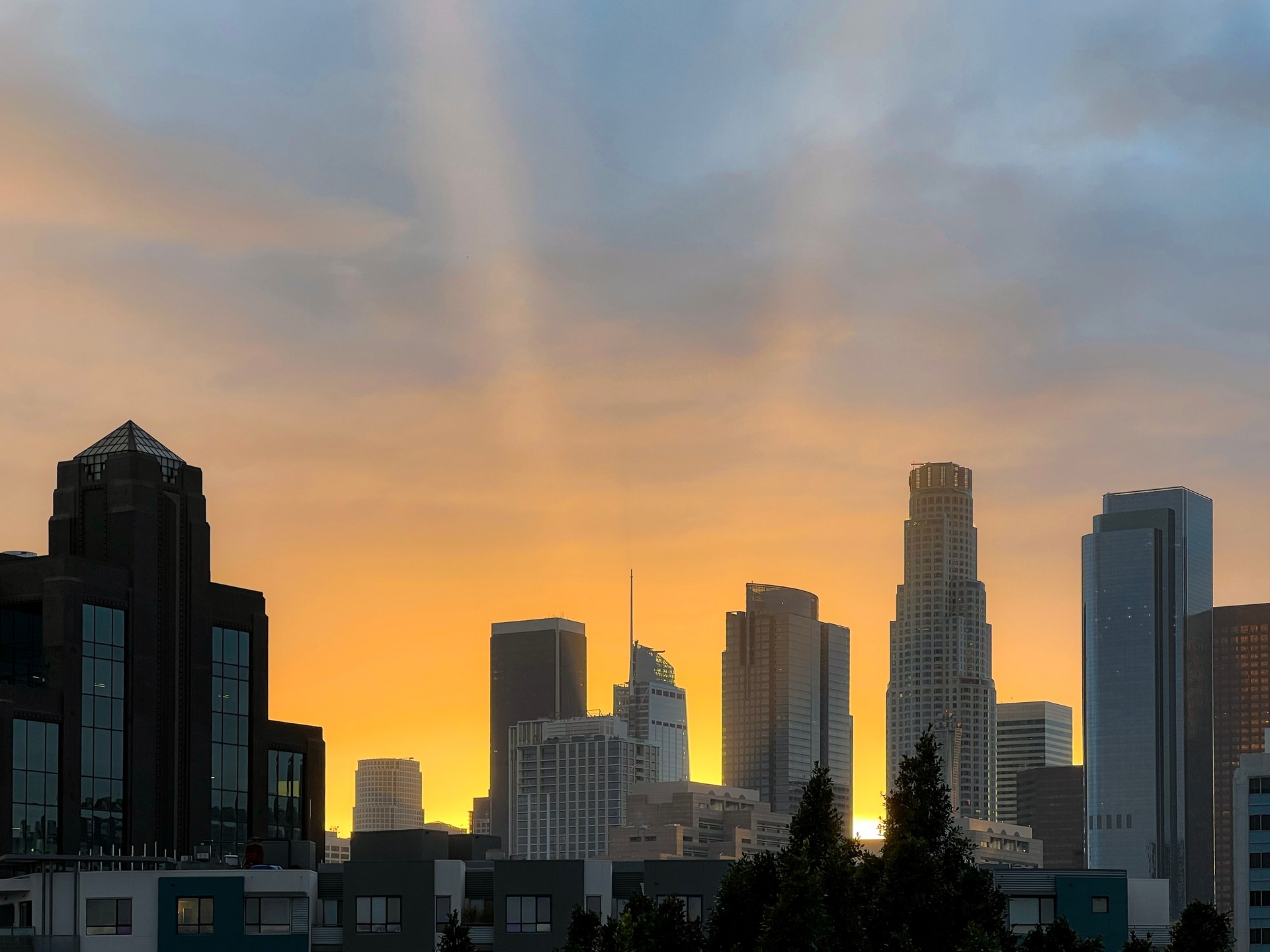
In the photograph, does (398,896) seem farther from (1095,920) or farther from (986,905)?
(986,905)

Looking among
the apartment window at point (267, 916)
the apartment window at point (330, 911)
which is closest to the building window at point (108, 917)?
the apartment window at point (267, 916)

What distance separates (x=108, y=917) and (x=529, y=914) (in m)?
23.9

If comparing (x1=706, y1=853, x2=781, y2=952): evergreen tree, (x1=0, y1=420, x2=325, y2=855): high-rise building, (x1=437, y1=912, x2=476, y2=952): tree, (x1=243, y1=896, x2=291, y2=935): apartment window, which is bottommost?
(x1=243, y1=896, x2=291, y2=935): apartment window

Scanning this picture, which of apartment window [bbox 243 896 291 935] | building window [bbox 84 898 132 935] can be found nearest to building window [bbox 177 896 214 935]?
apartment window [bbox 243 896 291 935]

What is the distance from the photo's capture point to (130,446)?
5492 inches

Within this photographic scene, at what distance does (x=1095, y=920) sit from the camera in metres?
118

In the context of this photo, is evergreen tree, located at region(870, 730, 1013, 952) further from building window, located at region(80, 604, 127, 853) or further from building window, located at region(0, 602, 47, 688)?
building window, located at region(0, 602, 47, 688)

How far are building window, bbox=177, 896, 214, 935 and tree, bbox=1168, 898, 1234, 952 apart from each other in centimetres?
5843

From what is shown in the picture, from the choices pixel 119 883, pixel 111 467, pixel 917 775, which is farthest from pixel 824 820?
pixel 111 467

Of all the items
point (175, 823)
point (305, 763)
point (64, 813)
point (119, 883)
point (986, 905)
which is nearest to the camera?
point (986, 905)

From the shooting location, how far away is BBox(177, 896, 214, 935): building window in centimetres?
11700

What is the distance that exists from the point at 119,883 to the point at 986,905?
59977mm

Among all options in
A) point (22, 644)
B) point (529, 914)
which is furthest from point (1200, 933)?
point (22, 644)

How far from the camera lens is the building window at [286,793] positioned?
489 ft
